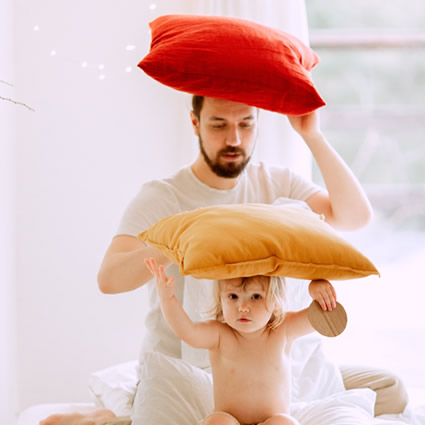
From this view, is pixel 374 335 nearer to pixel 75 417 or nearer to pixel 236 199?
pixel 236 199

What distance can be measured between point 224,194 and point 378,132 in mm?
1553

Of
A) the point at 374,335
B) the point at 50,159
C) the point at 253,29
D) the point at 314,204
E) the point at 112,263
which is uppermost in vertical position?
the point at 253,29

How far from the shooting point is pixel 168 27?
1.82 m

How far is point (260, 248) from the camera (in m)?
1.33

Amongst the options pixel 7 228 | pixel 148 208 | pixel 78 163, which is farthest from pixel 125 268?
pixel 78 163

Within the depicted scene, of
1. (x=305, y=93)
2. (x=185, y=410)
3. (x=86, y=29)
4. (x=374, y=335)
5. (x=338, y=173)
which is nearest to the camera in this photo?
(x=185, y=410)

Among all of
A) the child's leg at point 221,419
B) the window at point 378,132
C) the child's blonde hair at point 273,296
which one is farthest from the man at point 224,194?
the window at point 378,132

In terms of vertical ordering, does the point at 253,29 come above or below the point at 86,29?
below

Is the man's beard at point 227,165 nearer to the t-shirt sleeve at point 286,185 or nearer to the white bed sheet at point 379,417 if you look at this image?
the t-shirt sleeve at point 286,185

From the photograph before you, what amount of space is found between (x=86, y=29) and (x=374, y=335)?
1981 millimetres

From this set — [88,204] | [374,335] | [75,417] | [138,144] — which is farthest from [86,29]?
A: [374,335]

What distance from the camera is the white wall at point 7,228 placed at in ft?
7.56

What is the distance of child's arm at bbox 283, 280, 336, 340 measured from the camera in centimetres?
142

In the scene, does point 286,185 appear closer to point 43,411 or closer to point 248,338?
point 248,338
